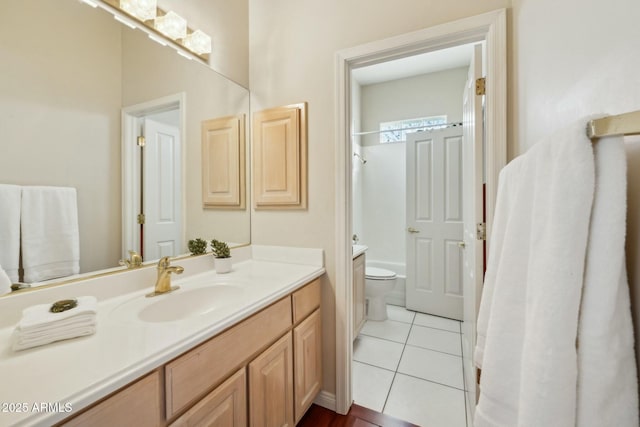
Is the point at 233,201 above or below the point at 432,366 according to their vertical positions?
above

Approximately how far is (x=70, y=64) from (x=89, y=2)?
0.29m

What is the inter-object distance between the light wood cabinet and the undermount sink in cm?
17

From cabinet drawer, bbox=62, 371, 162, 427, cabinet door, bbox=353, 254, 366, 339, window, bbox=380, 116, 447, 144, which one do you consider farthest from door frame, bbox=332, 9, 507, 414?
window, bbox=380, 116, 447, 144

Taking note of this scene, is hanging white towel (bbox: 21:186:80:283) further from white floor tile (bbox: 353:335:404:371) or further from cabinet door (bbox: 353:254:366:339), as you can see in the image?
white floor tile (bbox: 353:335:404:371)

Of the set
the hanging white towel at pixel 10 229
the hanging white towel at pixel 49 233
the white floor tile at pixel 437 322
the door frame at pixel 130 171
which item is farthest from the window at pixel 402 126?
the hanging white towel at pixel 10 229

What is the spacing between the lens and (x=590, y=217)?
394 mm

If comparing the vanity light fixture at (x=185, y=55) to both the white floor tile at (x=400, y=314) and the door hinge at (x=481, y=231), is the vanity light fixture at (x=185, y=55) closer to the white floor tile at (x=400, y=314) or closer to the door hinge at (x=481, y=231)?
the door hinge at (x=481, y=231)

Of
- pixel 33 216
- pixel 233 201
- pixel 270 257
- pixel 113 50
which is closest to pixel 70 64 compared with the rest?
pixel 113 50

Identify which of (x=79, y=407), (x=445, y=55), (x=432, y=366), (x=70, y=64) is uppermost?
(x=445, y=55)

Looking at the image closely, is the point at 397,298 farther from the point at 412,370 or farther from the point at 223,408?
the point at 223,408

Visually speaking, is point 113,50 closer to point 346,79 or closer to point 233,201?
point 233,201

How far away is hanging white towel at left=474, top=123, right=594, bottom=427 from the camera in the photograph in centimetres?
39

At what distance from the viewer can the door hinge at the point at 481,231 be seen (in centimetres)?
126

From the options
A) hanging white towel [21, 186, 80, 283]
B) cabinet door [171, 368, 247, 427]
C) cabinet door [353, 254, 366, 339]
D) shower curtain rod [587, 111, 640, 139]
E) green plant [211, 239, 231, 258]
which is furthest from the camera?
cabinet door [353, 254, 366, 339]
